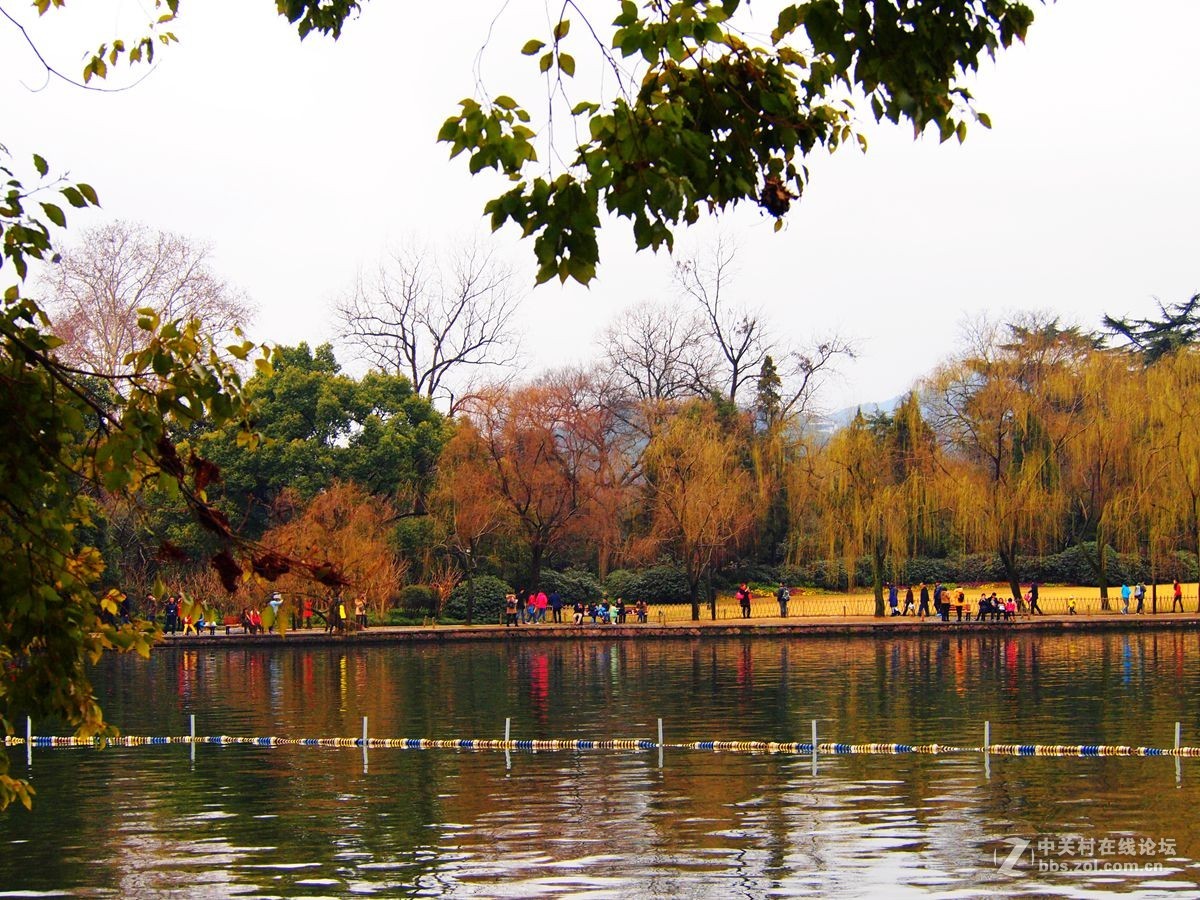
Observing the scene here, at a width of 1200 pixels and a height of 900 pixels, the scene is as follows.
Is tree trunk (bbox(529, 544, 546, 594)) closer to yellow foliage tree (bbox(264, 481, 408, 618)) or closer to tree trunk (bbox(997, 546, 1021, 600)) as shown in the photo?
yellow foliage tree (bbox(264, 481, 408, 618))

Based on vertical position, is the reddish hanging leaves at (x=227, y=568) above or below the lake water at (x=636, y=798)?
above

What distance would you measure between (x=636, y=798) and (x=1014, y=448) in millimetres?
38310

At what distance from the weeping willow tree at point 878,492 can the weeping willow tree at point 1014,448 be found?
1.22 meters

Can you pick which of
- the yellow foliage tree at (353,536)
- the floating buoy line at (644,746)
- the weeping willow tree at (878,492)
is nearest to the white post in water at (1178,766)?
the floating buoy line at (644,746)

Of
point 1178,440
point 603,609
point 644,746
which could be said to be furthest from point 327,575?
point 603,609

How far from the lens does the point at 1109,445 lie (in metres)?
52.1

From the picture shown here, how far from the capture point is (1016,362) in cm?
5362

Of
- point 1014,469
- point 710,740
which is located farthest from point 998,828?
point 1014,469

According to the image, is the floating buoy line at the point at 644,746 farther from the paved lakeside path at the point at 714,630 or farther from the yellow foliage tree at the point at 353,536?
the yellow foliage tree at the point at 353,536

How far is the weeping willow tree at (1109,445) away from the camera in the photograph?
50688 millimetres

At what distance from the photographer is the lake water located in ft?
44.8

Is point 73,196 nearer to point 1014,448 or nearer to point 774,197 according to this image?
point 774,197

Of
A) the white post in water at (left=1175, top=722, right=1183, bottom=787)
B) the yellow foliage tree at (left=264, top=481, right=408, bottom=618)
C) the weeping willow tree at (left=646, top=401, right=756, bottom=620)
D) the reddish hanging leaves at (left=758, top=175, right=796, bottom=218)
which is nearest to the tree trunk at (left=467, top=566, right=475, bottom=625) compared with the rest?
the yellow foliage tree at (left=264, top=481, right=408, bottom=618)

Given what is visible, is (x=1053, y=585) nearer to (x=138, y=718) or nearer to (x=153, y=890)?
(x=138, y=718)
